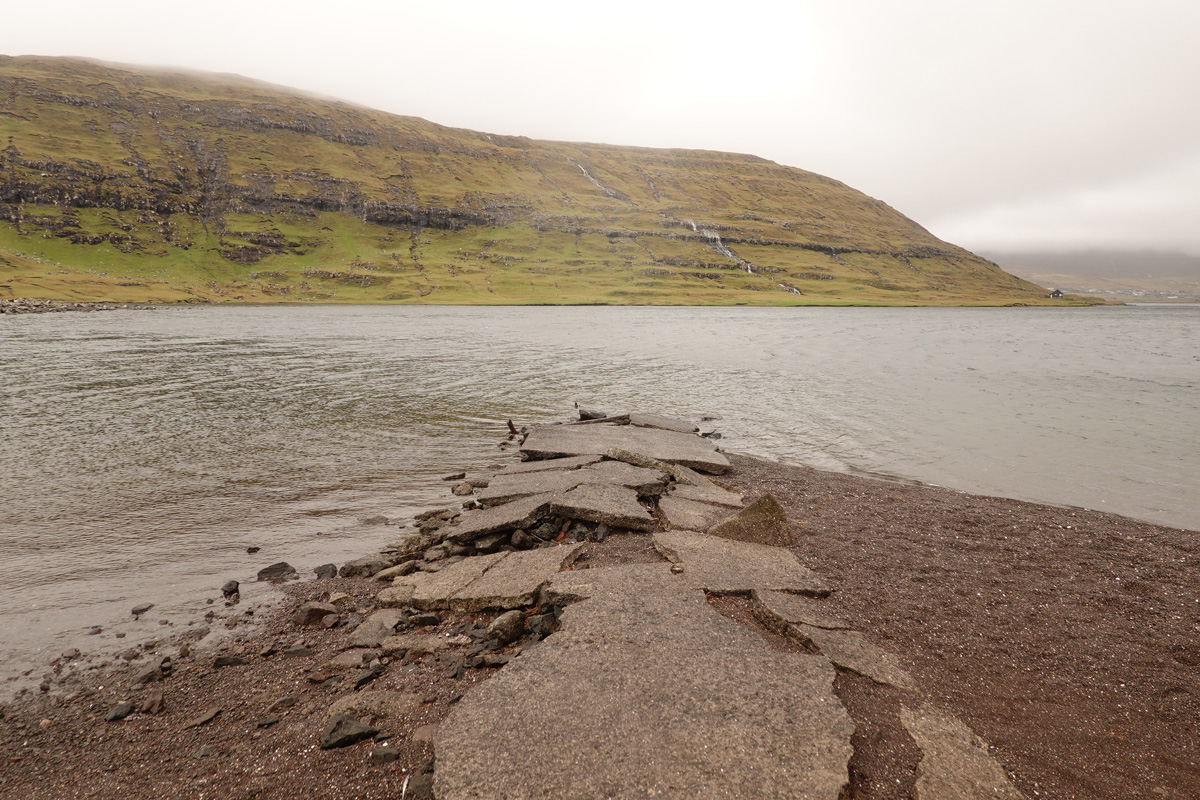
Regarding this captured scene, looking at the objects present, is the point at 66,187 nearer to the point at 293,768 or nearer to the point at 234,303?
the point at 234,303

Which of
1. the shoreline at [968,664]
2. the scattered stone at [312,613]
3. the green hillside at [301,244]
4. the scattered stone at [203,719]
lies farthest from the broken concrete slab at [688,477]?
the green hillside at [301,244]

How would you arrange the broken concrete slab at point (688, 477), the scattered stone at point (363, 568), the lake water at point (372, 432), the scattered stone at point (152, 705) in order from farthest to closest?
1. the broken concrete slab at point (688, 477)
2. the lake water at point (372, 432)
3. the scattered stone at point (363, 568)
4. the scattered stone at point (152, 705)

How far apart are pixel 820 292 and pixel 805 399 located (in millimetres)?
148289

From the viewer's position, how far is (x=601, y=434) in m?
16.8

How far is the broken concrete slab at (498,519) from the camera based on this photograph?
33.0ft

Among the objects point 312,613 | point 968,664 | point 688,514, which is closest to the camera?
point 968,664

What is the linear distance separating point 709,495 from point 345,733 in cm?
842

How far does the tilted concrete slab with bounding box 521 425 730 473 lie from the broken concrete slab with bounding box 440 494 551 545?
3.85m

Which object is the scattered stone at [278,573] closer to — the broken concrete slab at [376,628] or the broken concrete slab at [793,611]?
the broken concrete slab at [376,628]

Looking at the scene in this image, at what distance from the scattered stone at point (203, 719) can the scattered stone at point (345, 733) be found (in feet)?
5.24

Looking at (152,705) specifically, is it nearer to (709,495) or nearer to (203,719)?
(203,719)

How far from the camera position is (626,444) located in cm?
1567

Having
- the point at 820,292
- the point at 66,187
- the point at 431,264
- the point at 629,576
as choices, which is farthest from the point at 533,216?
the point at 629,576

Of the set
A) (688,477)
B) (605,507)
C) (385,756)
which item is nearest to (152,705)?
(385,756)
